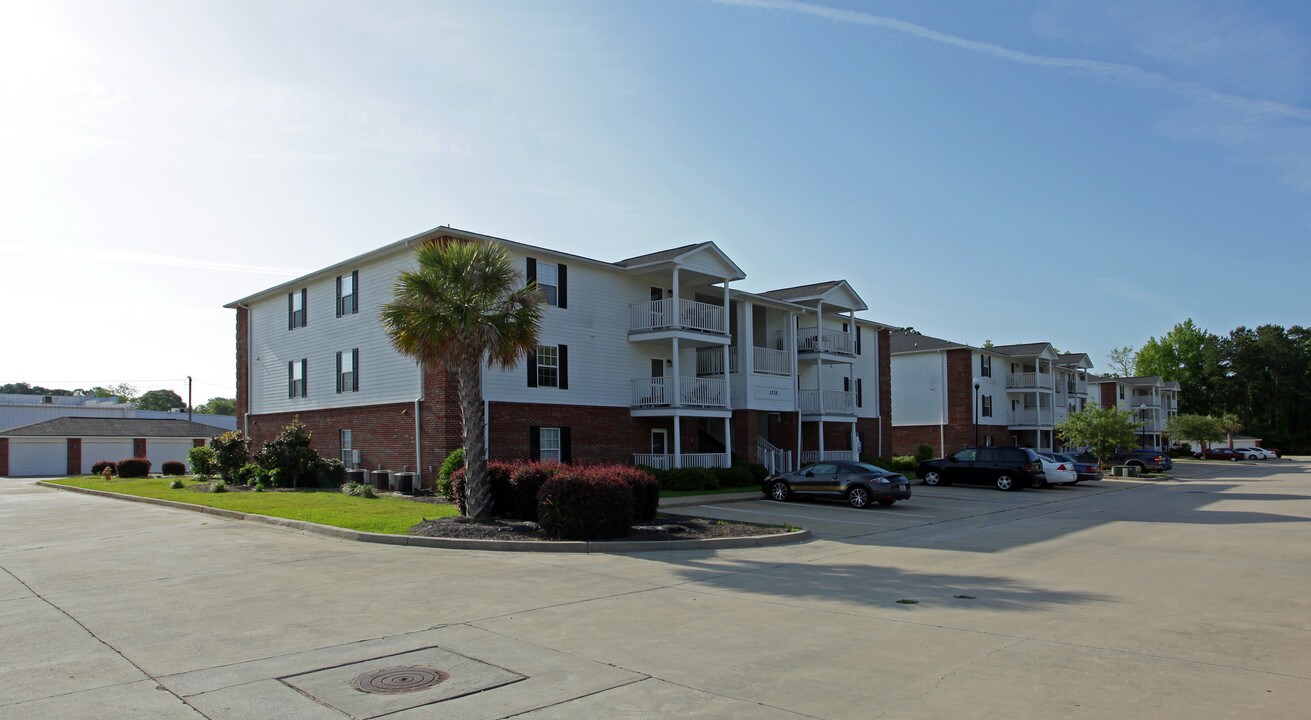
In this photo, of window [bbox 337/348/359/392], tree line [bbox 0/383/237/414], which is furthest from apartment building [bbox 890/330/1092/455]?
tree line [bbox 0/383/237/414]

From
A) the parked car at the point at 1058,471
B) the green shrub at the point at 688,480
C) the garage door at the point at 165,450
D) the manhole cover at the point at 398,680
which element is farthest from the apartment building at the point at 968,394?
the garage door at the point at 165,450

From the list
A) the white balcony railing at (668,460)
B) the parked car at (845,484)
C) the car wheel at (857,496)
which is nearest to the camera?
the parked car at (845,484)

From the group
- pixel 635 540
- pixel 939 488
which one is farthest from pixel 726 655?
pixel 939 488

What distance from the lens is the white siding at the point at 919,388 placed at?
51.5 meters

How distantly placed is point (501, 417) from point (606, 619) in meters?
17.6

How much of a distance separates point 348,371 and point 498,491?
13595 millimetres

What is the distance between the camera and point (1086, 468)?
3569 cm

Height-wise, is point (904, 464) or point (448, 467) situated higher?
point (448, 467)

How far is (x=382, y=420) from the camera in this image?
93.0 ft

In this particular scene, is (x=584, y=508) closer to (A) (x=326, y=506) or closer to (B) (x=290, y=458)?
(A) (x=326, y=506)

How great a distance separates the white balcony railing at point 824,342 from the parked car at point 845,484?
491 inches

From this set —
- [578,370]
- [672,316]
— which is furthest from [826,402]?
[578,370]

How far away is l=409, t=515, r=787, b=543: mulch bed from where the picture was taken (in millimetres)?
15570

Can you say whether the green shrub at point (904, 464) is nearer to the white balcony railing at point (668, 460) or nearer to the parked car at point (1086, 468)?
the parked car at point (1086, 468)
